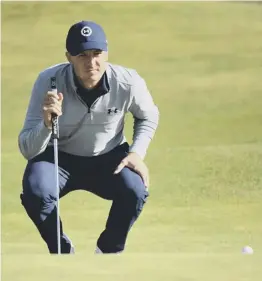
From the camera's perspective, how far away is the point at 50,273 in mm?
2848

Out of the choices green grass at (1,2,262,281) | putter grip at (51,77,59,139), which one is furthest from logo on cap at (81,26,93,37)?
green grass at (1,2,262,281)

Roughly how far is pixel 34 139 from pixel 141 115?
51 centimetres

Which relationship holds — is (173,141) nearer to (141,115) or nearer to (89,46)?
(141,115)

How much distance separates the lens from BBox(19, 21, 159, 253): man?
4.04 metres

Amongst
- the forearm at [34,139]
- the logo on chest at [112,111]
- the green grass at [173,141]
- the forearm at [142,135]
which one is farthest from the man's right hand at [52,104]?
the green grass at [173,141]

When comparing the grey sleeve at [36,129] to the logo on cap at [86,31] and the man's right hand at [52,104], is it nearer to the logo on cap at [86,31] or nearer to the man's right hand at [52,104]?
the man's right hand at [52,104]

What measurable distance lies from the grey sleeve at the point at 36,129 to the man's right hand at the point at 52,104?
111mm

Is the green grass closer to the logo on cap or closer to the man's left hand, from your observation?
the man's left hand

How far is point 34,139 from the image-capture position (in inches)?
158

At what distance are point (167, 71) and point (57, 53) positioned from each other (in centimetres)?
122

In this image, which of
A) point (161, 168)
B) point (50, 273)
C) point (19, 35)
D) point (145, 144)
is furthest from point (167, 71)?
point (50, 273)

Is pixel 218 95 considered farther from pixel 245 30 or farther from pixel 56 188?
pixel 56 188

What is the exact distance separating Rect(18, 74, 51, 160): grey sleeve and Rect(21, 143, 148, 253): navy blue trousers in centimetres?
8

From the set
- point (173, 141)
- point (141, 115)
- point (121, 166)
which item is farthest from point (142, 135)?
point (173, 141)
